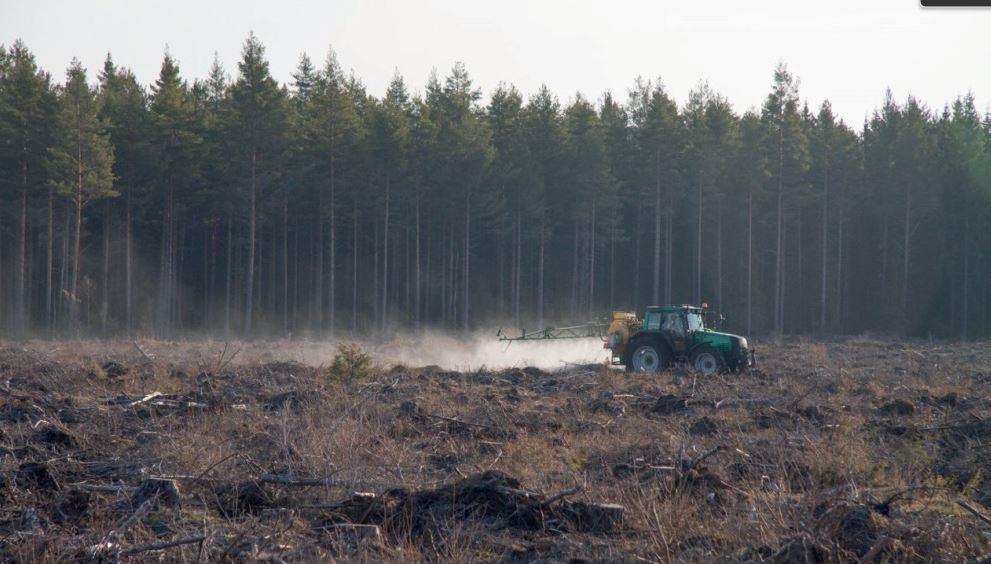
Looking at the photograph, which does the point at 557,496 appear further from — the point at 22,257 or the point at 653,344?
the point at 22,257

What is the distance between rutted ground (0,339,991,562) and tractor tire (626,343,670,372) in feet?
20.0

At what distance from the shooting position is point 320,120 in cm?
4600

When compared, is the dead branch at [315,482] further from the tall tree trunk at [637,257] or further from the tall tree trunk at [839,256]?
the tall tree trunk at [839,256]

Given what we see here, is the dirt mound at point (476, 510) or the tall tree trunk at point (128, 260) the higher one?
the tall tree trunk at point (128, 260)

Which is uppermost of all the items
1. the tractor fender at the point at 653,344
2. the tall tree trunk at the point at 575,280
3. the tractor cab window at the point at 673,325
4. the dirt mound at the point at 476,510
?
the tall tree trunk at the point at 575,280

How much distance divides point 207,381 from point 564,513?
1159cm

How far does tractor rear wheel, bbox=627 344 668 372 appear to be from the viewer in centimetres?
2394

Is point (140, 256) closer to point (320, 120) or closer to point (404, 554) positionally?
point (320, 120)

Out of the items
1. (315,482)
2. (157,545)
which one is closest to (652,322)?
(315,482)

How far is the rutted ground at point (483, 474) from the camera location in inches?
267

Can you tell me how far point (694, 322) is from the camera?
2425 centimetres

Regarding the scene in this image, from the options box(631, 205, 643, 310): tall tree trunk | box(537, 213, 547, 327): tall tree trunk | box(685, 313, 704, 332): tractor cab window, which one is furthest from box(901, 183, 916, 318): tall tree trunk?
box(685, 313, 704, 332): tractor cab window

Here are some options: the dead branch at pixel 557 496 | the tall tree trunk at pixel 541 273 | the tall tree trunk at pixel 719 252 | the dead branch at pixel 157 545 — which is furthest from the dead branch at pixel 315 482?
the tall tree trunk at pixel 719 252

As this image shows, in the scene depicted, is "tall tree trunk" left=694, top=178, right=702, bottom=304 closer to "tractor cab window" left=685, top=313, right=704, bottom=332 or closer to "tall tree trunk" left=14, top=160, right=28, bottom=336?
"tractor cab window" left=685, top=313, right=704, bottom=332
